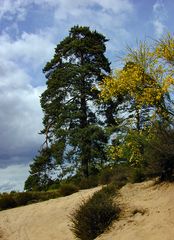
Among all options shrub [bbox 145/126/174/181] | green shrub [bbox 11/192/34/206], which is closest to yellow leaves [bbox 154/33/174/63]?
shrub [bbox 145/126/174/181]

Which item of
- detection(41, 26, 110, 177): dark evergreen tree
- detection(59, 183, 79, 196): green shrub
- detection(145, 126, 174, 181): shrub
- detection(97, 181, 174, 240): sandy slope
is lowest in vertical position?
detection(97, 181, 174, 240): sandy slope

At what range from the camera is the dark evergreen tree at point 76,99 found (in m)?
35.0

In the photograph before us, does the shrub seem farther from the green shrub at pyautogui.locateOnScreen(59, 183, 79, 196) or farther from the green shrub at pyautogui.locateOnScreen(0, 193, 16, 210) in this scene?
the green shrub at pyautogui.locateOnScreen(0, 193, 16, 210)

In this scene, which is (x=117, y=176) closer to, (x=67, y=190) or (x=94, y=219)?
(x=67, y=190)

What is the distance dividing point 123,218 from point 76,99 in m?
24.8

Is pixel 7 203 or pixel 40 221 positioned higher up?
pixel 7 203

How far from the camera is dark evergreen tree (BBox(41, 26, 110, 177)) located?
115 feet

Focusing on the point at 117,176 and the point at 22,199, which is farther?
the point at 22,199

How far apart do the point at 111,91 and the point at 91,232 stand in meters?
7.60

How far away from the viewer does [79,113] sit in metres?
35.5

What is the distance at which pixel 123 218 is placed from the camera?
43.5ft

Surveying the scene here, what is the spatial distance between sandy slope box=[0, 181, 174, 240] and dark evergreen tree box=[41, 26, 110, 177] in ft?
38.1

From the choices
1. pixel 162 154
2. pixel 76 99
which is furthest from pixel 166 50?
pixel 76 99

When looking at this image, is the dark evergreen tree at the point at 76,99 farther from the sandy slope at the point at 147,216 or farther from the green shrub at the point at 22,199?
the sandy slope at the point at 147,216
